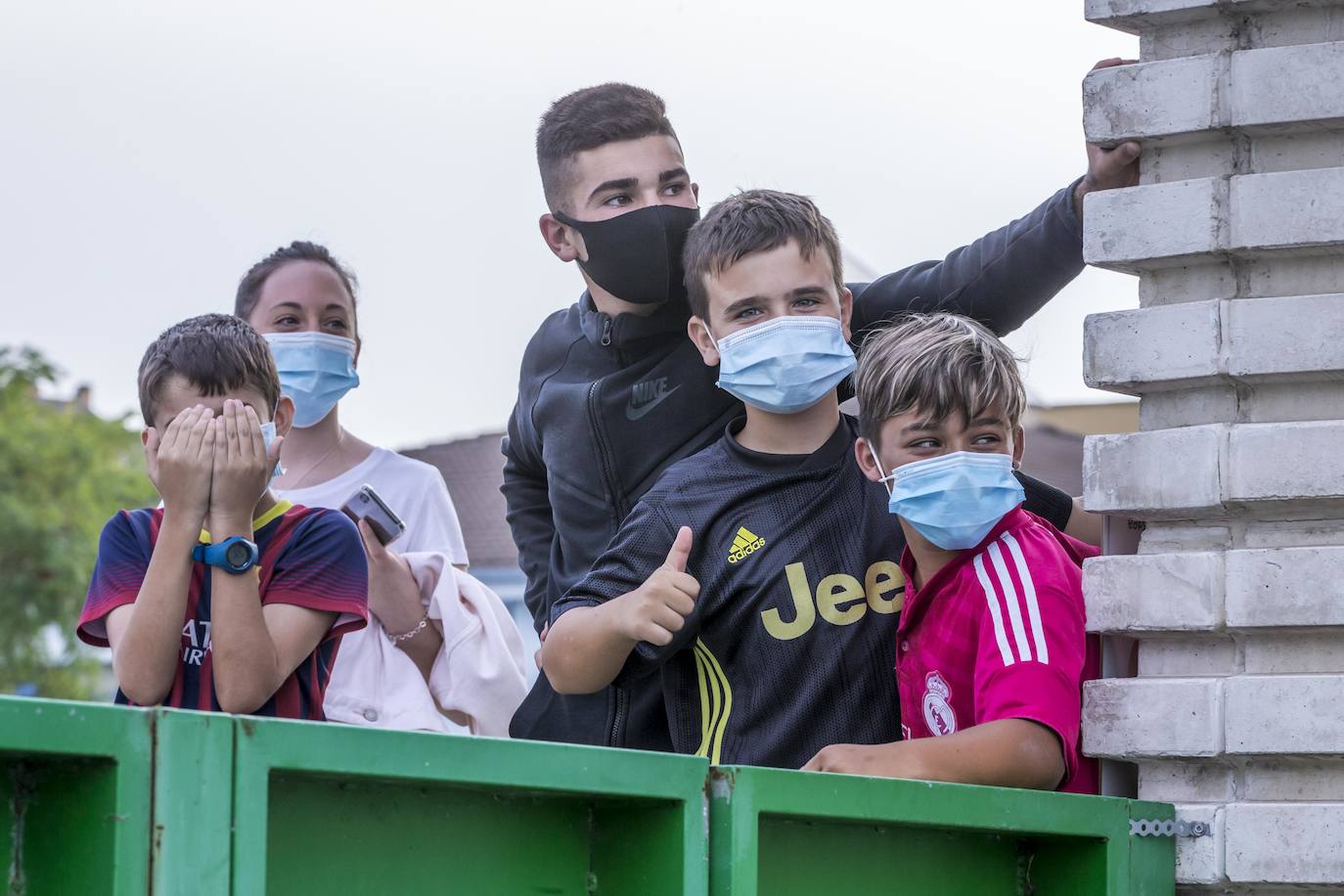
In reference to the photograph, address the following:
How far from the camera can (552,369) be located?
13.7 ft

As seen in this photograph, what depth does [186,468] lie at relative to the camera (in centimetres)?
306

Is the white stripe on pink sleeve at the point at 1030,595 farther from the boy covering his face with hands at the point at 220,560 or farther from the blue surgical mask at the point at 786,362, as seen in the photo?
the boy covering his face with hands at the point at 220,560

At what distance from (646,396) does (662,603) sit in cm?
94

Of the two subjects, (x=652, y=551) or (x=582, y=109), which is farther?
(x=582, y=109)

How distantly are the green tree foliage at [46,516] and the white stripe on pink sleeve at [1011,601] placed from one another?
2465 cm

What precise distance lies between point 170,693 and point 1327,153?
7.44 feet

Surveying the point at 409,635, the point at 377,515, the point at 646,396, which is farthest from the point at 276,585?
the point at 646,396

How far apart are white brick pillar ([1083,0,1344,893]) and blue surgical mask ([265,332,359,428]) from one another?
2.14 m

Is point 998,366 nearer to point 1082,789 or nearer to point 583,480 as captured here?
point 1082,789

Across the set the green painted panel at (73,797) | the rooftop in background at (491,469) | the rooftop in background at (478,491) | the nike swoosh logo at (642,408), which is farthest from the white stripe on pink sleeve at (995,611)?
the rooftop in background at (478,491)

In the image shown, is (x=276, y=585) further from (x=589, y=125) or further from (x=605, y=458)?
(x=589, y=125)

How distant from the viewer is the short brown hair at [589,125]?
4156 millimetres

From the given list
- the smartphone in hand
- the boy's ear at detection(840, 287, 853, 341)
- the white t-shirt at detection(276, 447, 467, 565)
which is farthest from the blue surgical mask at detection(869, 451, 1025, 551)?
the white t-shirt at detection(276, 447, 467, 565)

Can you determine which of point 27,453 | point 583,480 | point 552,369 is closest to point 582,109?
point 552,369
